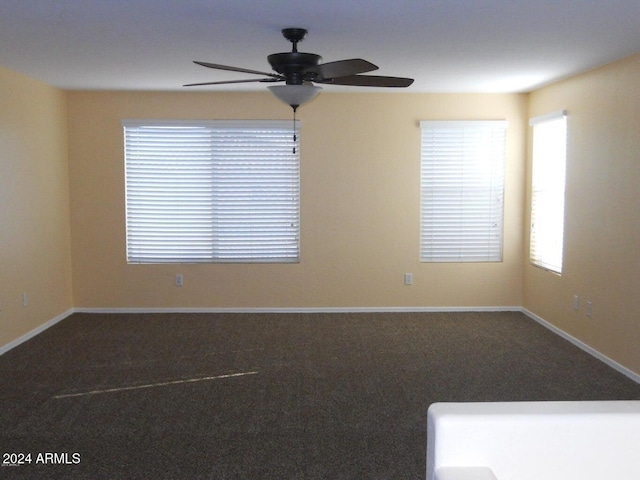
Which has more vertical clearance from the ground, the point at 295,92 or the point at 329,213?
the point at 295,92

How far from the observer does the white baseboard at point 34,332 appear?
5.21 meters

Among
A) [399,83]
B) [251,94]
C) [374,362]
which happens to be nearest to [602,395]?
[374,362]

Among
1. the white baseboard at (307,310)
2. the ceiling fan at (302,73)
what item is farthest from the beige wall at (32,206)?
the ceiling fan at (302,73)

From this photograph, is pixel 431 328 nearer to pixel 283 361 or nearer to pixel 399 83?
pixel 283 361

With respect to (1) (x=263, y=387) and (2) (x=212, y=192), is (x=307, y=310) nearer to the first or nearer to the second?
(2) (x=212, y=192)

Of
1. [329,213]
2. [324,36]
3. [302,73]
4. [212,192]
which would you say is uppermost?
[324,36]

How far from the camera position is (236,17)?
11.8ft

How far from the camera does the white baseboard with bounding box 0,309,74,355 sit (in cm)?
521

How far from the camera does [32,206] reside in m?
5.75

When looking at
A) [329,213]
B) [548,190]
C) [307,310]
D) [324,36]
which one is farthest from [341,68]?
[307,310]

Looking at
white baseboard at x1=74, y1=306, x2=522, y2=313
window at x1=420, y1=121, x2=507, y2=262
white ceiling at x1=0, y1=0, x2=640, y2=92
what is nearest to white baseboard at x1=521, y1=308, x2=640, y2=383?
white baseboard at x1=74, y1=306, x2=522, y2=313

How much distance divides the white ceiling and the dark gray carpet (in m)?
2.36

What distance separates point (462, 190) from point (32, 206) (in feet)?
14.2

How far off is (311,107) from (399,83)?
9.32 ft
